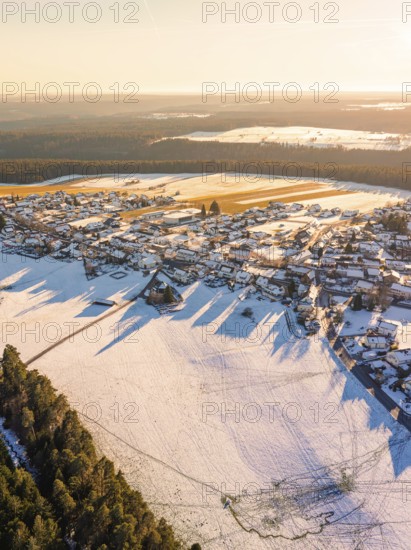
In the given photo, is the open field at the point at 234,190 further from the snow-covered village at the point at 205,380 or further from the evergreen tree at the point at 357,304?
the evergreen tree at the point at 357,304

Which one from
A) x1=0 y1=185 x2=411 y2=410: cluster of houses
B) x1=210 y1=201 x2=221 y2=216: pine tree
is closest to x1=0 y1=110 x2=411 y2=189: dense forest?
x1=0 y1=185 x2=411 y2=410: cluster of houses

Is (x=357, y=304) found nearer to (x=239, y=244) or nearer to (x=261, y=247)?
(x=261, y=247)

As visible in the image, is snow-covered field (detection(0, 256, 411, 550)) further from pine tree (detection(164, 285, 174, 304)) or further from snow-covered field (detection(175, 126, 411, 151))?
snow-covered field (detection(175, 126, 411, 151))

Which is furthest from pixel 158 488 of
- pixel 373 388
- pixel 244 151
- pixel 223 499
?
pixel 244 151

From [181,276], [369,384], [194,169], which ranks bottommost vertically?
[369,384]

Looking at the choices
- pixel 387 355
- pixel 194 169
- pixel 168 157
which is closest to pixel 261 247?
pixel 387 355

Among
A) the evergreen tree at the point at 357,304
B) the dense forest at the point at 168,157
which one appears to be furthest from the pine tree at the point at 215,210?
the dense forest at the point at 168,157

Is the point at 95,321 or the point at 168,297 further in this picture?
the point at 168,297

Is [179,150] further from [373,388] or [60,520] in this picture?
[60,520]
